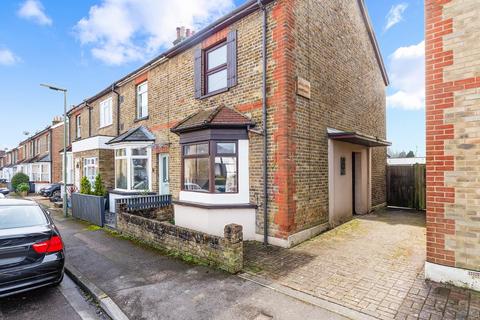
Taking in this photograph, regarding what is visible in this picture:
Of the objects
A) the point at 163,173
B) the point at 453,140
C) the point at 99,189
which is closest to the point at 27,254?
the point at 453,140

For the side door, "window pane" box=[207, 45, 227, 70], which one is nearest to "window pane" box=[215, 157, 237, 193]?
"window pane" box=[207, 45, 227, 70]

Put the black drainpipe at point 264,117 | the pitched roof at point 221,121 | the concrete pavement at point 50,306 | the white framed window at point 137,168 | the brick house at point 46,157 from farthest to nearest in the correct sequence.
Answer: the brick house at point 46,157 < the white framed window at point 137,168 < the pitched roof at point 221,121 < the black drainpipe at point 264,117 < the concrete pavement at point 50,306

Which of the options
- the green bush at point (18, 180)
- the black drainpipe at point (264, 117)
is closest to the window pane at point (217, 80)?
the black drainpipe at point (264, 117)

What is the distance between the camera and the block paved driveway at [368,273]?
378 cm

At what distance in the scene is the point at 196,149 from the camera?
8188 mm

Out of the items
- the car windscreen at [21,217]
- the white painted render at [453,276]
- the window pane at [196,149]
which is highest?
the window pane at [196,149]

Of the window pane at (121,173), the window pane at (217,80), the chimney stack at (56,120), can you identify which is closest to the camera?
the window pane at (217,80)

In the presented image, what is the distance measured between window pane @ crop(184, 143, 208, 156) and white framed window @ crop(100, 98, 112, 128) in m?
8.56

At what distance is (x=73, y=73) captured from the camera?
1780 cm

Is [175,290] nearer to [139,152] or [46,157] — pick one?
[139,152]

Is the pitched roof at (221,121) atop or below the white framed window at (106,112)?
below

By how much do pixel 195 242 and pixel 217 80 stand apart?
5.30 m

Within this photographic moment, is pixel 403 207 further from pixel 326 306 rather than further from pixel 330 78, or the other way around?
pixel 326 306

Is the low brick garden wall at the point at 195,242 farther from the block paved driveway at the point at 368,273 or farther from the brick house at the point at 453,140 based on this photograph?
the brick house at the point at 453,140
